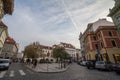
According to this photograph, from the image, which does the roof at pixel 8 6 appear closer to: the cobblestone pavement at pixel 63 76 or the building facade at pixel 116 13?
the cobblestone pavement at pixel 63 76

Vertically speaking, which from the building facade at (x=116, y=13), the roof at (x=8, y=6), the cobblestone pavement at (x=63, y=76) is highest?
the building facade at (x=116, y=13)

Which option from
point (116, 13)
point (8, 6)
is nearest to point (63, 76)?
point (8, 6)

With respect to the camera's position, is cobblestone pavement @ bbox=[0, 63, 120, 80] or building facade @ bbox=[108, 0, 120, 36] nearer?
cobblestone pavement @ bbox=[0, 63, 120, 80]

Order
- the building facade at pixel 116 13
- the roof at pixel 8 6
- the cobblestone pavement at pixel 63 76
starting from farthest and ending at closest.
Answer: the building facade at pixel 116 13 < the cobblestone pavement at pixel 63 76 < the roof at pixel 8 6

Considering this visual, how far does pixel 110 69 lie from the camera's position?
17.1 metres

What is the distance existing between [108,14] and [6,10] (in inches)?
1104

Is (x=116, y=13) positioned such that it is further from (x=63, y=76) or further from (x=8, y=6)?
(x=8, y=6)

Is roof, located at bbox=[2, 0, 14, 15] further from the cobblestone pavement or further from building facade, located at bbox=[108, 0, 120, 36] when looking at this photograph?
building facade, located at bbox=[108, 0, 120, 36]

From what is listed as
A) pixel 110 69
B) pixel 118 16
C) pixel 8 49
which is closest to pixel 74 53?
pixel 8 49

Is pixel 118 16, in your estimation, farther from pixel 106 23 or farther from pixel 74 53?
pixel 74 53

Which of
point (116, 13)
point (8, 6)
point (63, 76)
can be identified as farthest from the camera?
point (116, 13)

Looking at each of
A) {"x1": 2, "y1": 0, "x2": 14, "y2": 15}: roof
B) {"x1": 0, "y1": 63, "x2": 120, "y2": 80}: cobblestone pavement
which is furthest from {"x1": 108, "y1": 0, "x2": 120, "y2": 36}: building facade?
{"x1": 2, "y1": 0, "x2": 14, "y2": 15}: roof

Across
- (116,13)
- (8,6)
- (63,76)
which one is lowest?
(63,76)

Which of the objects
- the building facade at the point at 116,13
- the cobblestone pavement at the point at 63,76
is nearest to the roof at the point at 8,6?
the cobblestone pavement at the point at 63,76
